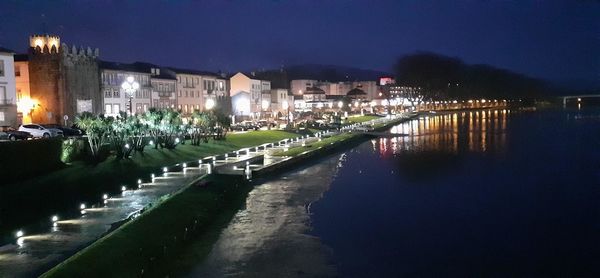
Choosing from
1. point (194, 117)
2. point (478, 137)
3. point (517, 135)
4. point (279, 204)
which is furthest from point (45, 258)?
point (517, 135)

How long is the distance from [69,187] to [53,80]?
946 inches

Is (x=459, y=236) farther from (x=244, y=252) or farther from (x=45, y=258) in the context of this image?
(x=45, y=258)

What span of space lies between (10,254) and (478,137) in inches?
1836

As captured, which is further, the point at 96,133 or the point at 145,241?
the point at 96,133

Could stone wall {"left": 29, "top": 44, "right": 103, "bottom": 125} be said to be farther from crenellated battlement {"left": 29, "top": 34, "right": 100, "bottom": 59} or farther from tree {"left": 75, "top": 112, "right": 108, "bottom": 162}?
tree {"left": 75, "top": 112, "right": 108, "bottom": 162}

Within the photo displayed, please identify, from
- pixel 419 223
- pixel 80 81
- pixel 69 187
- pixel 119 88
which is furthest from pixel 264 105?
pixel 419 223

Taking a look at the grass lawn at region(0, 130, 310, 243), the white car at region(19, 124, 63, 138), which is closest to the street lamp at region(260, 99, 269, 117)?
the white car at region(19, 124, 63, 138)

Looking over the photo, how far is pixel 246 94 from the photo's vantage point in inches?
2931

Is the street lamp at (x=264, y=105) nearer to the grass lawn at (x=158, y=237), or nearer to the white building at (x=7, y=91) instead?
the white building at (x=7, y=91)

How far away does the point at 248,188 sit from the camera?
80.5 feet

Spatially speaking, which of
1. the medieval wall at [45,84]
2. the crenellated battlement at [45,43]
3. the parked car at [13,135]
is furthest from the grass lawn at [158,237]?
the crenellated battlement at [45,43]

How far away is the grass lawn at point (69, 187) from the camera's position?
19.0 meters

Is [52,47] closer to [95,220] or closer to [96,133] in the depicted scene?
[96,133]

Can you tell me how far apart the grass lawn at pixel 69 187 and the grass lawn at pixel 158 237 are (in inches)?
143
